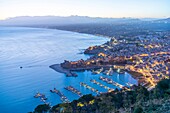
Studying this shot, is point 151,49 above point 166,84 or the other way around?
the other way around

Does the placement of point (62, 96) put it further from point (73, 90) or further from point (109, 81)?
point (109, 81)

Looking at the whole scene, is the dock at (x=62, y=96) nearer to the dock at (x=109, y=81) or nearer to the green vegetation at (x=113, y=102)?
the green vegetation at (x=113, y=102)

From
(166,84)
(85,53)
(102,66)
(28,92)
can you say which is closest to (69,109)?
(166,84)

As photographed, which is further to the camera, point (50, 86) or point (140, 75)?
point (140, 75)

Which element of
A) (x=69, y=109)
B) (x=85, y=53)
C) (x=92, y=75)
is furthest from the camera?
(x=85, y=53)

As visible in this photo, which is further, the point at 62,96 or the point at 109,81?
the point at 109,81

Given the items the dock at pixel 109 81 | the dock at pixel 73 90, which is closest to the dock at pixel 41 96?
the dock at pixel 73 90

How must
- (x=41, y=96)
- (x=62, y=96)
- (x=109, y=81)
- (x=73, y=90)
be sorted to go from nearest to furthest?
(x=62, y=96) < (x=41, y=96) < (x=73, y=90) < (x=109, y=81)

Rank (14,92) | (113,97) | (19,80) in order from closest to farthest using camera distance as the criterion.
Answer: (113,97) → (14,92) → (19,80)

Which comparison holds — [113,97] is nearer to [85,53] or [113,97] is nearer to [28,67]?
[28,67]

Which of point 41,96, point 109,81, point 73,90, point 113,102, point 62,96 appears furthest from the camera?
point 109,81

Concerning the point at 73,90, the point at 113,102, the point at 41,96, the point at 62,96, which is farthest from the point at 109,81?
the point at 113,102
